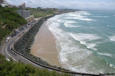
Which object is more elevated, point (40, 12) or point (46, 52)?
point (46, 52)

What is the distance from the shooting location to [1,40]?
4053cm

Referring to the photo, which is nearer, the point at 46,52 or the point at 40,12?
the point at 46,52

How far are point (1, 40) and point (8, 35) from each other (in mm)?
5729

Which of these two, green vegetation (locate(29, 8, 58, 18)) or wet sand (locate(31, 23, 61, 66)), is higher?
wet sand (locate(31, 23, 61, 66))

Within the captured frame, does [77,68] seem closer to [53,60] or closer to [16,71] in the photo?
[53,60]

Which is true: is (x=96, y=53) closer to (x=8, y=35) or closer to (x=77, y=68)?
(x=77, y=68)

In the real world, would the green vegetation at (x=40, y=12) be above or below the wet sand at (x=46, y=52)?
below

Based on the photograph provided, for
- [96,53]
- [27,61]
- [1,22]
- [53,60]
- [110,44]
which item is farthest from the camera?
[1,22]

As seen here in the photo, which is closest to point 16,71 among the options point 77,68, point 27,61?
point 27,61

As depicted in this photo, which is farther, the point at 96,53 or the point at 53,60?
the point at 96,53

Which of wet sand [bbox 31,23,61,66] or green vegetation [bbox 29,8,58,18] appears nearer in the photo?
wet sand [bbox 31,23,61,66]

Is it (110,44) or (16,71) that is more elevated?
(16,71)

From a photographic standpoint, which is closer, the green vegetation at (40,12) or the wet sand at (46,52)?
the wet sand at (46,52)

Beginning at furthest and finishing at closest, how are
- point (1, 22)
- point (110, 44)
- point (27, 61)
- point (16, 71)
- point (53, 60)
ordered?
point (1, 22) < point (110, 44) < point (53, 60) < point (27, 61) < point (16, 71)
